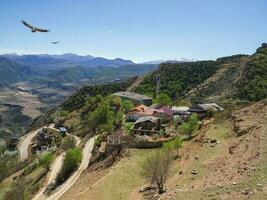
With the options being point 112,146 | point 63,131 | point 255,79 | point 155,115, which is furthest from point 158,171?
point 255,79

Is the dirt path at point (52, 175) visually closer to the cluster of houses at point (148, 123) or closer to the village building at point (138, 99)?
the cluster of houses at point (148, 123)

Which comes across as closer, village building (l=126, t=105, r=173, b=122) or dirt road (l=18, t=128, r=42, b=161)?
village building (l=126, t=105, r=173, b=122)

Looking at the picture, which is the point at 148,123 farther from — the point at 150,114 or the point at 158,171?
the point at 158,171

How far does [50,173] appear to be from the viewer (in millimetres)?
76062

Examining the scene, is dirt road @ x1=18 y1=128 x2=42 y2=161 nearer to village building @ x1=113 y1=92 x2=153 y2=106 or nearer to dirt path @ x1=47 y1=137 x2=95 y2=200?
village building @ x1=113 y1=92 x2=153 y2=106

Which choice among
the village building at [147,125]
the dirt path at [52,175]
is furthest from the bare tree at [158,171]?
the village building at [147,125]

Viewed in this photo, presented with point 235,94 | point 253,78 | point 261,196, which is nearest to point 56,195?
point 261,196

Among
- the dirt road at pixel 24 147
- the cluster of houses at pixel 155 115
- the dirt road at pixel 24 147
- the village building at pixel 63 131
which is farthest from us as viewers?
the village building at pixel 63 131

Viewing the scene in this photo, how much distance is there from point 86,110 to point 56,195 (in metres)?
94.6

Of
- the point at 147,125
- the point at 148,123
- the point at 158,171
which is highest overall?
the point at 158,171

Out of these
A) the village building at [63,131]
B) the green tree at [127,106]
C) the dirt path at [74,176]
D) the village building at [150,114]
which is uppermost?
the village building at [150,114]

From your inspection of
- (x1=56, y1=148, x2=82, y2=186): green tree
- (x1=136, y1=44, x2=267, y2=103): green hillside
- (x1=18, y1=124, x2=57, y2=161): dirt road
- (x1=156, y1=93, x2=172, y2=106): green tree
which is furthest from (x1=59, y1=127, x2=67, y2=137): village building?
(x1=56, y1=148, x2=82, y2=186): green tree

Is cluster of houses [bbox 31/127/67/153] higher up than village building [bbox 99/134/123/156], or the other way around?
village building [bbox 99/134/123/156]

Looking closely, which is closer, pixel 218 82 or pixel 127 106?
pixel 127 106
